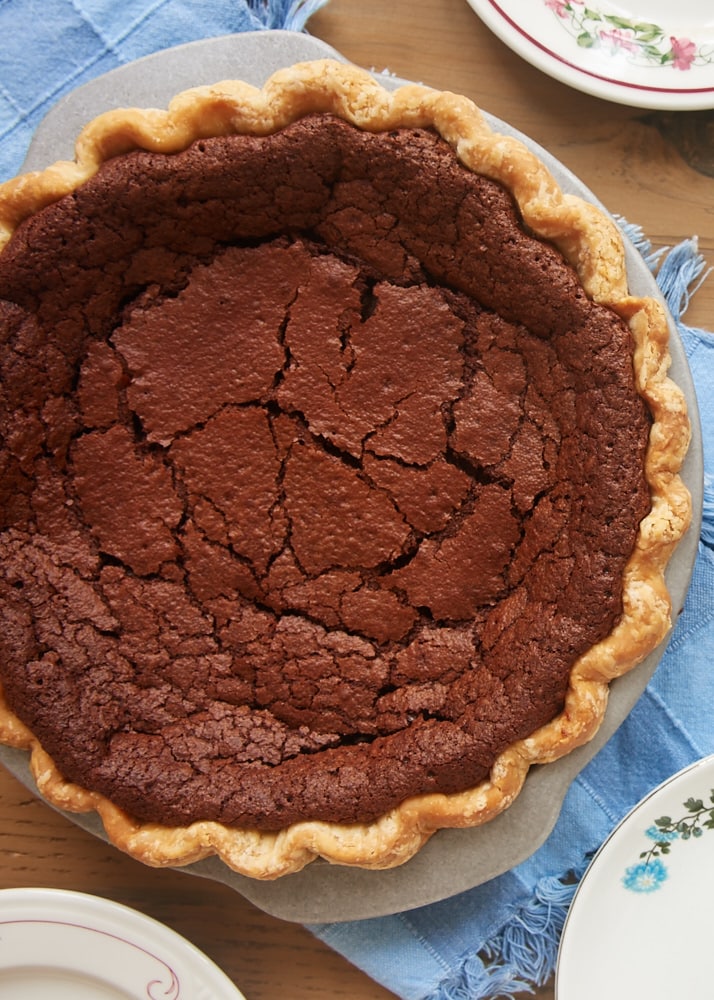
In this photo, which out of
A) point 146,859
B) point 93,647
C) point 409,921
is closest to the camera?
point 146,859

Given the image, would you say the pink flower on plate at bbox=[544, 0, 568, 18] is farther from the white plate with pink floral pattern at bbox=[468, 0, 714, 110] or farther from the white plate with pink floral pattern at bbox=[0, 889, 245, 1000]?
the white plate with pink floral pattern at bbox=[0, 889, 245, 1000]

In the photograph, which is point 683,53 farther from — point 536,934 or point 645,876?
point 536,934

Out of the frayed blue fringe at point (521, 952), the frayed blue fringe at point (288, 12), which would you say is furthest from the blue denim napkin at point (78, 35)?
the frayed blue fringe at point (521, 952)

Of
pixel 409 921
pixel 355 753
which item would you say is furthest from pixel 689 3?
pixel 409 921

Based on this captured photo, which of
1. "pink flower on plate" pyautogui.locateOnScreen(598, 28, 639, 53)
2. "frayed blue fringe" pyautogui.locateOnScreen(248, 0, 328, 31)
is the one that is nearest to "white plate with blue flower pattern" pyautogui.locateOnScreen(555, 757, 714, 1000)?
"pink flower on plate" pyautogui.locateOnScreen(598, 28, 639, 53)

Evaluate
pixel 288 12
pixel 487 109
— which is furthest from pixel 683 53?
pixel 288 12

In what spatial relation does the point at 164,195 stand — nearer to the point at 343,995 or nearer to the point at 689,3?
the point at 689,3
